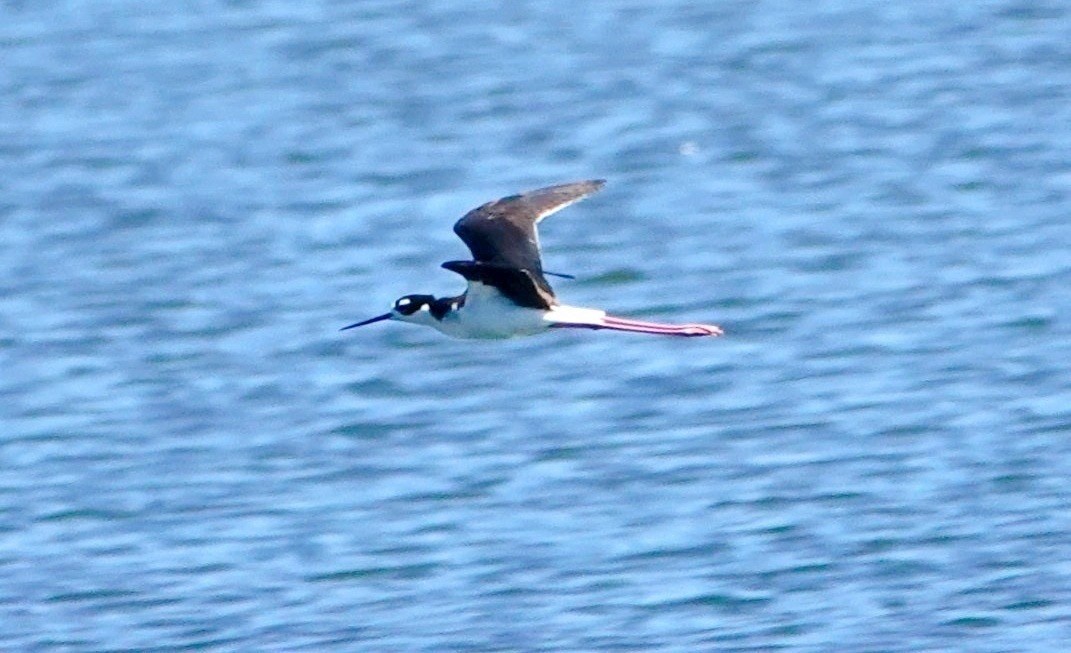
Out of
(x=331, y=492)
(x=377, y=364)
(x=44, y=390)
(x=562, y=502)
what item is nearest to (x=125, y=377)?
(x=44, y=390)

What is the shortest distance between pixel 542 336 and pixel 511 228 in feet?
13.2

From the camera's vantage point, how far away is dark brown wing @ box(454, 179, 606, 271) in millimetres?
11445

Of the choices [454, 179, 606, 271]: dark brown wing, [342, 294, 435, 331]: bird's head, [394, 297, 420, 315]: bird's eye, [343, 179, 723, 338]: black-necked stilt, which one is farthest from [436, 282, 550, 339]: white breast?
[394, 297, 420, 315]: bird's eye

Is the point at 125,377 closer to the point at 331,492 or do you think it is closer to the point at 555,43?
the point at 331,492

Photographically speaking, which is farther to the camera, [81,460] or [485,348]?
[485,348]

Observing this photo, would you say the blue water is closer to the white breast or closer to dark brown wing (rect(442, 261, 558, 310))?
the white breast

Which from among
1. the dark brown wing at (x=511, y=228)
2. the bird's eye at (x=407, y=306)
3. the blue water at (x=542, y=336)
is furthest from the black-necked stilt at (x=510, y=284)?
the blue water at (x=542, y=336)

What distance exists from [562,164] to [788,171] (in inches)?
64.0

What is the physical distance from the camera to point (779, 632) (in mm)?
10883

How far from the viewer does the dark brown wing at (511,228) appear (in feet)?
37.6

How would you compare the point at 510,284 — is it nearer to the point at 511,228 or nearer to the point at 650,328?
the point at 511,228

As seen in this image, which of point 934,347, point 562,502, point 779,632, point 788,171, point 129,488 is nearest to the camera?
point 779,632

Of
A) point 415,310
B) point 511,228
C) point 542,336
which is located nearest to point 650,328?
point 511,228

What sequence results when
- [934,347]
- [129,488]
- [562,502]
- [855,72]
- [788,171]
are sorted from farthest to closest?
[855,72], [788,171], [934,347], [129,488], [562,502]
